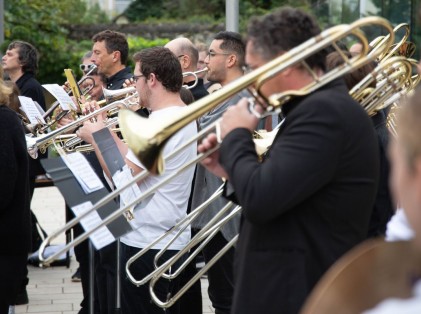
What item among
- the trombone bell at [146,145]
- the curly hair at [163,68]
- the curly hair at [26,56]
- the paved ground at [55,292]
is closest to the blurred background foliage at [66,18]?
the curly hair at [26,56]

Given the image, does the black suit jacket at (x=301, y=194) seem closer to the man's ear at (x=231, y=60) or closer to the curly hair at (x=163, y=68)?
the curly hair at (x=163, y=68)

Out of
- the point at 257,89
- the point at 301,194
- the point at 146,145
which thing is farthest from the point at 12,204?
the point at 301,194

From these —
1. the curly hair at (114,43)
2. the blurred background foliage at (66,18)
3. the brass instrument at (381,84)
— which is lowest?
the blurred background foliage at (66,18)

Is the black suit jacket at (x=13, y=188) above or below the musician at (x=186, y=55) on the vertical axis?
above

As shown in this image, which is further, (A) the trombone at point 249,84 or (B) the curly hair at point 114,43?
(B) the curly hair at point 114,43

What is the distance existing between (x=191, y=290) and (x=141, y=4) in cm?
2568

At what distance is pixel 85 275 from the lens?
6.23m

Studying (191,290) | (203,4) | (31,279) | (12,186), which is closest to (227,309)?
(191,290)

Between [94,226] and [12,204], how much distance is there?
1.40 m

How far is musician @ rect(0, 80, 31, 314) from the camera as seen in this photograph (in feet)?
14.5

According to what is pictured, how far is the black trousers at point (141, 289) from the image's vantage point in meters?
4.66

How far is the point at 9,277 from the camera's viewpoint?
4.50 m

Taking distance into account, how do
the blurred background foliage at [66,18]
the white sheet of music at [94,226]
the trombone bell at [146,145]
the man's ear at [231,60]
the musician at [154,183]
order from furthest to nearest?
the blurred background foliage at [66,18] → the man's ear at [231,60] → the musician at [154,183] → the white sheet of music at [94,226] → the trombone bell at [146,145]

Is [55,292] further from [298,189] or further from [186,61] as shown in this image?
[298,189]
